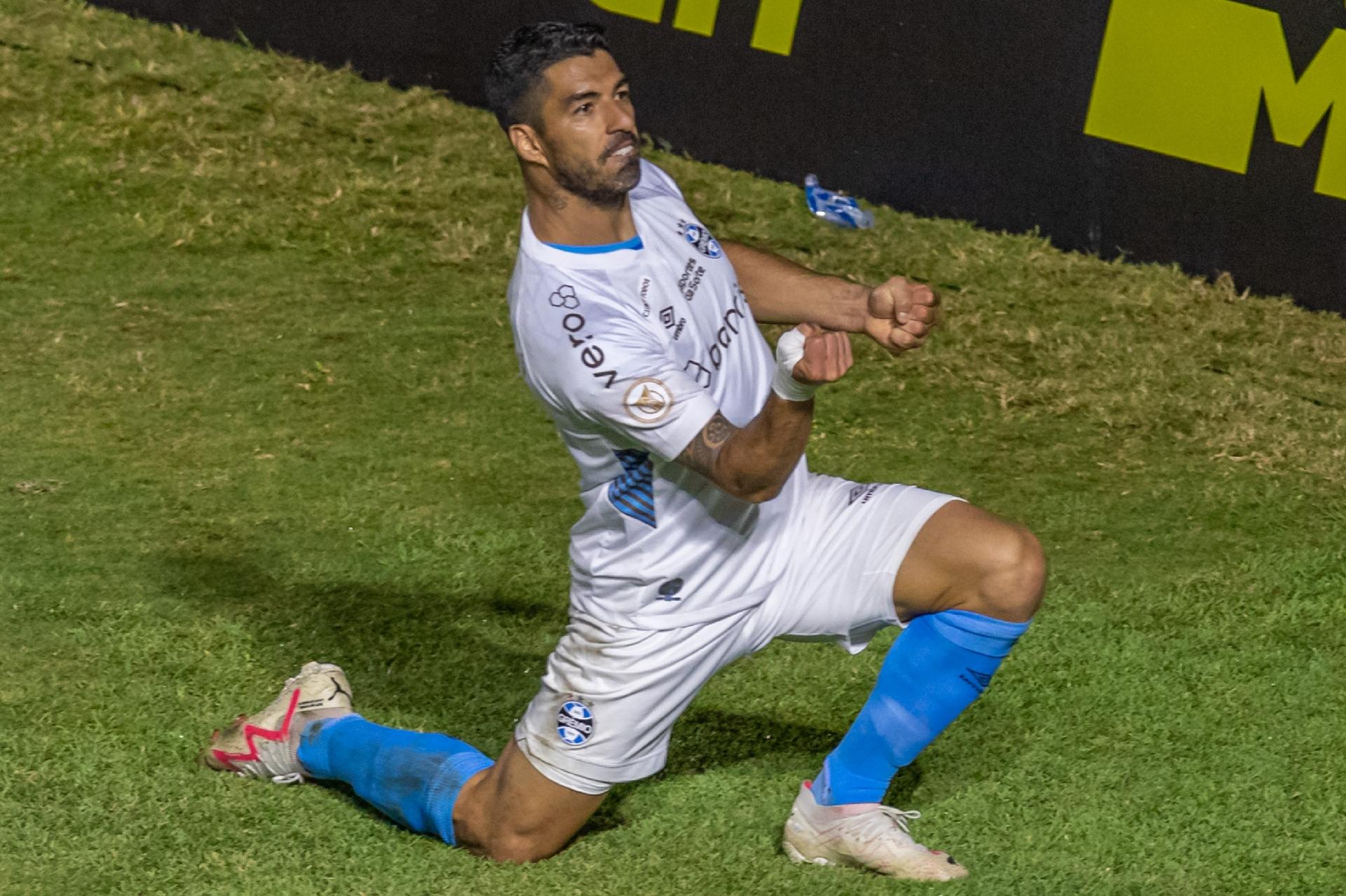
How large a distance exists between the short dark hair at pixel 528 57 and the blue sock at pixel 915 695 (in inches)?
54.8

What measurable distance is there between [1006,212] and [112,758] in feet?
15.5

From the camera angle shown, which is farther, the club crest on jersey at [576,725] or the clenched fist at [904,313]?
the club crest on jersey at [576,725]

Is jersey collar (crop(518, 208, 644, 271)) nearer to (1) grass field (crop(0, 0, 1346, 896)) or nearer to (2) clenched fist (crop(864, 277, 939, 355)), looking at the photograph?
(2) clenched fist (crop(864, 277, 939, 355))

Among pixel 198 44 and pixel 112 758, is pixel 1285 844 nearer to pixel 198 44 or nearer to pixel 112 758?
pixel 112 758

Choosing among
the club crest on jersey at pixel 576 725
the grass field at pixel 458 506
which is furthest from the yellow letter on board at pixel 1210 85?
the club crest on jersey at pixel 576 725

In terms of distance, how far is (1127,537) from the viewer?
5.42m

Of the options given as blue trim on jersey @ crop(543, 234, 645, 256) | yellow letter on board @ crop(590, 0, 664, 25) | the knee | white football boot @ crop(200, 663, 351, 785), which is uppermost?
yellow letter on board @ crop(590, 0, 664, 25)

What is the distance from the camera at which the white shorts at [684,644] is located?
145 inches

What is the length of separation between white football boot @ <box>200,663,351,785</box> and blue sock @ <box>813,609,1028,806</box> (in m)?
1.22

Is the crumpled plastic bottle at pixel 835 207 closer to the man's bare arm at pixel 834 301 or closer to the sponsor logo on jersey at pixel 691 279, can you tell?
the man's bare arm at pixel 834 301

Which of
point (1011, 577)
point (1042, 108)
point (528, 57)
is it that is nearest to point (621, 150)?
point (528, 57)

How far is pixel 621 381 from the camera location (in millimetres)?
3461

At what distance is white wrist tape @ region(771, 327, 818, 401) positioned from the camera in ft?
10.4

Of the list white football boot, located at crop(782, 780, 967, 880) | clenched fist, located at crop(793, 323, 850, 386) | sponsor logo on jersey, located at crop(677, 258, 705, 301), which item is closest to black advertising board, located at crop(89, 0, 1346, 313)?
sponsor logo on jersey, located at crop(677, 258, 705, 301)
